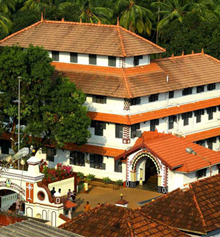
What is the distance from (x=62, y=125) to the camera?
244 feet

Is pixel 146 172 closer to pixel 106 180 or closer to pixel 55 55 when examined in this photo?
pixel 106 180

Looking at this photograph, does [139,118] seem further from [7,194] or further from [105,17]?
[105,17]

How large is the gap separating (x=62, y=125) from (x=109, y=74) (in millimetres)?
6751

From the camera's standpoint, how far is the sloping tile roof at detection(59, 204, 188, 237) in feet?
159

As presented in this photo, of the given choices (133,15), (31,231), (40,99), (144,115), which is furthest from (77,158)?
(133,15)

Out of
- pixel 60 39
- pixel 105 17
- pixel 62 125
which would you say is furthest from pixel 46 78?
pixel 105 17

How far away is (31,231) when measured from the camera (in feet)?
152

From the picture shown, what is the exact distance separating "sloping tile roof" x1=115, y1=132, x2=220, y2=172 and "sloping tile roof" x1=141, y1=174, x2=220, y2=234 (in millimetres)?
15567

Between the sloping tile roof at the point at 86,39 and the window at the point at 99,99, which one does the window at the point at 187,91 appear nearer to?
the sloping tile roof at the point at 86,39

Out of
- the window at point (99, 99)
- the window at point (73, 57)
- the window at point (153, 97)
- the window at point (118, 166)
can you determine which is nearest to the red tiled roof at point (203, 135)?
the window at point (153, 97)

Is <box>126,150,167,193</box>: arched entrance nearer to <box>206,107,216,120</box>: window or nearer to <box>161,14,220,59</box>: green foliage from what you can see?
<box>206,107,216,120</box>: window

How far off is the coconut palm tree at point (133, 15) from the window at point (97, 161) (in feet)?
117

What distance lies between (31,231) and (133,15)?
67.3 meters

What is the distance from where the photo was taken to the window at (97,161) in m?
77.7
